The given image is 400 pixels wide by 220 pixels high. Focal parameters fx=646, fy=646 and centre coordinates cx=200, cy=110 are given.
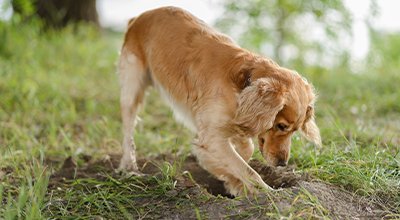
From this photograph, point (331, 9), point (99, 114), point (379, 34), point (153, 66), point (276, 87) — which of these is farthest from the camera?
A: point (379, 34)

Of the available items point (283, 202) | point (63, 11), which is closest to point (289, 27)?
point (63, 11)

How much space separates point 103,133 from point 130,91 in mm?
1052

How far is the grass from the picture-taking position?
12.5 ft

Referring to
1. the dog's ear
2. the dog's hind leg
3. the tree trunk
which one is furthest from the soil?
the tree trunk

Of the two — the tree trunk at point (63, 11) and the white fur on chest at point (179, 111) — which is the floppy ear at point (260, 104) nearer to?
the white fur on chest at point (179, 111)

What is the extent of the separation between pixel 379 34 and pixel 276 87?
6263mm

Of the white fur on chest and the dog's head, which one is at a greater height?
the dog's head

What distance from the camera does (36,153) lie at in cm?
520

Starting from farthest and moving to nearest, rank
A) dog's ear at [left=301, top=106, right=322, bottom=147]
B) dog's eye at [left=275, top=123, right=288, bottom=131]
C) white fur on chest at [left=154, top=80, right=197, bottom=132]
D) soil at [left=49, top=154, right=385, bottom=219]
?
white fur on chest at [left=154, top=80, right=197, bottom=132] < dog's ear at [left=301, top=106, right=322, bottom=147] < dog's eye at [left=275, top=123, right=288, bottom=131] < soil at [left=49, top=154, right=385, bottom=219]

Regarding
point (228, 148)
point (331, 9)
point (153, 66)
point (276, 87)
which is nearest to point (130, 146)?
point (153, 66)

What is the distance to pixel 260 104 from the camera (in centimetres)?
377

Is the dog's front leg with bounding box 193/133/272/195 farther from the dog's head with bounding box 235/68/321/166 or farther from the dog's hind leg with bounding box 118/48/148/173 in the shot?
the dog's hind leg with bounding box 118/48/148/173

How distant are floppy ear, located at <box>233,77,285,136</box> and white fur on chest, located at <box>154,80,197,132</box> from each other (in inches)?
30.8

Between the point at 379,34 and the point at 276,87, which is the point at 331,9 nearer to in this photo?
the point at 379,34
